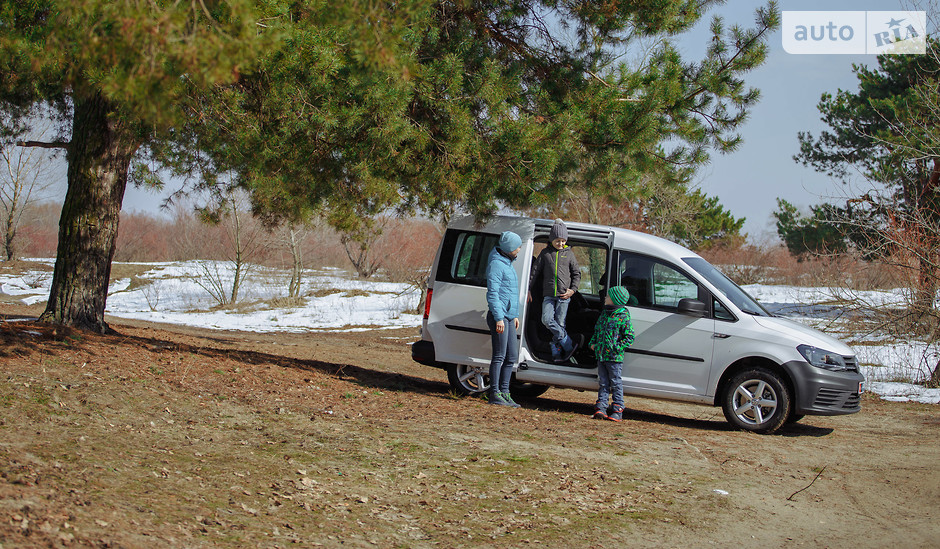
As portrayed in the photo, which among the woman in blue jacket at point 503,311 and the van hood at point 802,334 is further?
the woman in blue jacket at point 503,311

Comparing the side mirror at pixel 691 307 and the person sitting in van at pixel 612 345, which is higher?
the side mirror at pixel 691 307

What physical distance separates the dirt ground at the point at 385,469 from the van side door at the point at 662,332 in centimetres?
51

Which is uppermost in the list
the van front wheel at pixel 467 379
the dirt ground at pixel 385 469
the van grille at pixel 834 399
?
the van grille at pixel 834 399

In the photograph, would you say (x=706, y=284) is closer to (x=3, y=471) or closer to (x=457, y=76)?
→ (x=457, y=76)

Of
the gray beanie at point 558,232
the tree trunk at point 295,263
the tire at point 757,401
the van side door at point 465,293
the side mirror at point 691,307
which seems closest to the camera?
the tire at point 757,401

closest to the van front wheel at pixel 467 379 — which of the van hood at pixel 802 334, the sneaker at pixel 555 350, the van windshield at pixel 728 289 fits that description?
the sneaker at pixel 555 350

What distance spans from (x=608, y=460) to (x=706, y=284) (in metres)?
2.83

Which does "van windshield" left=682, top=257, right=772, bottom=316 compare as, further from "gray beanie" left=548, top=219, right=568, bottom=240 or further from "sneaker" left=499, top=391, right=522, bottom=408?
"sneaker" left=499, top=391, right=522, bottom=408

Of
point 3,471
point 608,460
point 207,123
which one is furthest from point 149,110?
point 207,123

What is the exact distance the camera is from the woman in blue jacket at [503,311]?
8156 mm

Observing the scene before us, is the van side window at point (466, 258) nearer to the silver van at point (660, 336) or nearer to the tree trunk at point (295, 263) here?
the silver van at point (660, 336)

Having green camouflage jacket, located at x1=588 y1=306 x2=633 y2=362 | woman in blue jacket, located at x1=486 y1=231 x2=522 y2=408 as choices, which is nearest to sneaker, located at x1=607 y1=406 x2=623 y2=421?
green camouflage jacket, located at x1=588 y1=306 x2=633 y2=362

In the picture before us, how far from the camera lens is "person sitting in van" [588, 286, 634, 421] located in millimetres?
7828

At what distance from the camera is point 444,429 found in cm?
680
